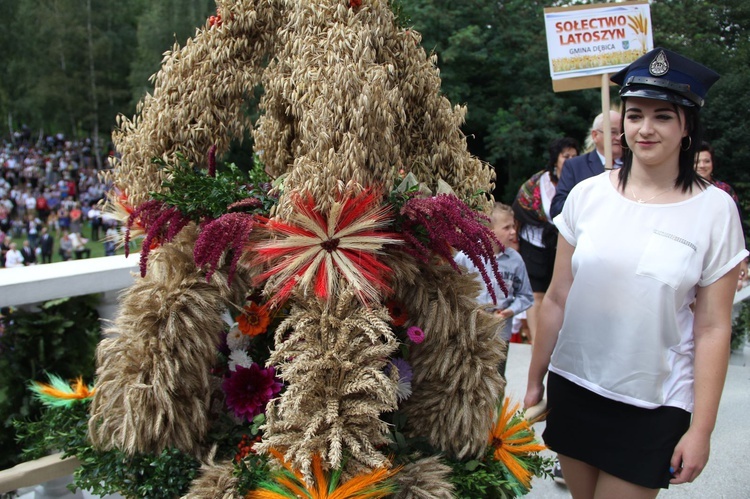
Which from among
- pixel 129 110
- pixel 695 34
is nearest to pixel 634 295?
pixel 695 34

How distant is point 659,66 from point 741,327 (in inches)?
217

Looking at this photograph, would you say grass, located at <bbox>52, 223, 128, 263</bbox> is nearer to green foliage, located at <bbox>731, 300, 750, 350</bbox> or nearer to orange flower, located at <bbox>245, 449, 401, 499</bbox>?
green foliage, located at <bbox>731, 300, 750, 350</bbox>

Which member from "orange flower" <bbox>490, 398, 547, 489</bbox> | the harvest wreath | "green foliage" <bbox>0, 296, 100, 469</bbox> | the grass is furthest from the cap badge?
the grass

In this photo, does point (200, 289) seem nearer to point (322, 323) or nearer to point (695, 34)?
point (322, 323)

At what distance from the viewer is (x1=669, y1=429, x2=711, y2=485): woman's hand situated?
5.62 ft

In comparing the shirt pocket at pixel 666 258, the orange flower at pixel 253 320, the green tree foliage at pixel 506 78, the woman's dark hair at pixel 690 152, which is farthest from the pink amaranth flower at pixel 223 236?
the green tree foliage at pixel 506 78

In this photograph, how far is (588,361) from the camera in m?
1.92

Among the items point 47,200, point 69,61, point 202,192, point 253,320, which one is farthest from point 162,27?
point 253,320

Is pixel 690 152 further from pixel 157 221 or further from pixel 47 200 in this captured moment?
pixel 47 200

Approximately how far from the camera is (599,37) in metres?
3.97

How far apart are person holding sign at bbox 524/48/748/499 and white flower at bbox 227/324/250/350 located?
0.99m

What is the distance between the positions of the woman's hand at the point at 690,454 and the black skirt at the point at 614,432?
0.04 meters

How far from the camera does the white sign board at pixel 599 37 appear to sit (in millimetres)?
3977

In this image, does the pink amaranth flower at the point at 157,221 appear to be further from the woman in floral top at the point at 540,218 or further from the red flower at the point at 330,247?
the woman in floral top at the point at 540,218
